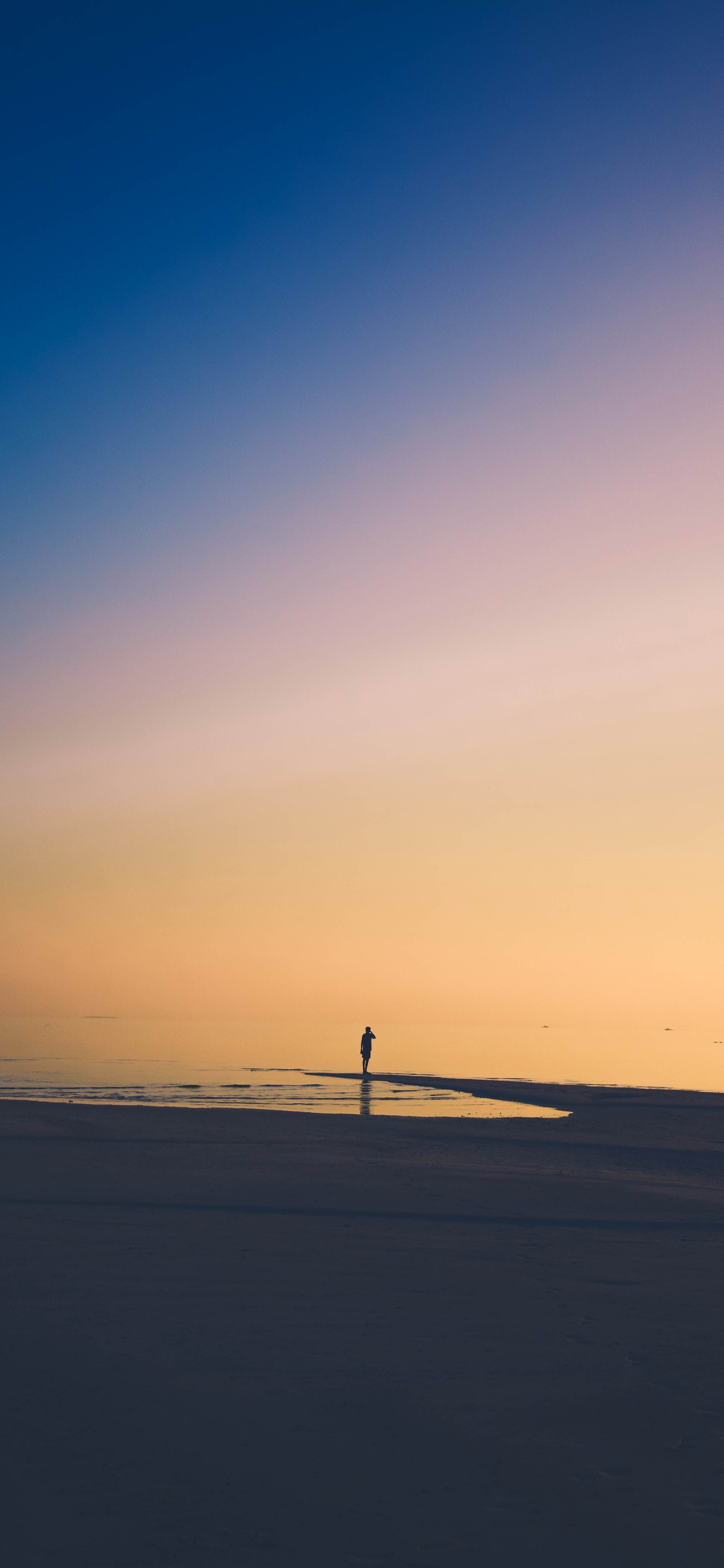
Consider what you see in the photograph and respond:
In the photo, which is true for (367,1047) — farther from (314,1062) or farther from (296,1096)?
(314,1062)

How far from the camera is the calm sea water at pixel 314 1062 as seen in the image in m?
33.7

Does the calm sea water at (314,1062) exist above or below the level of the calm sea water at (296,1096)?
above

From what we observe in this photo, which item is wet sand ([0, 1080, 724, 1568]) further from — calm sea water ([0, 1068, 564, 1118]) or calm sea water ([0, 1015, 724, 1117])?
calm sea water ([0, 1015, 724, 1117])

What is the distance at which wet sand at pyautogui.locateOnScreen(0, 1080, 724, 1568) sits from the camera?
20.1 feet

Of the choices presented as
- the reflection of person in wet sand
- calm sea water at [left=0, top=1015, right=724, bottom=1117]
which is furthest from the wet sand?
the reflection of person in wet sand

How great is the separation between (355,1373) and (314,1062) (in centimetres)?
4433

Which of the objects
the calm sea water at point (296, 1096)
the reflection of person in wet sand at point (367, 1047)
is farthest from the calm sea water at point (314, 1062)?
the reflection of person in wet sand at point (367, 1047)

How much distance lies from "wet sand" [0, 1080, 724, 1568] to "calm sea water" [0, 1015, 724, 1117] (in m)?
15.5

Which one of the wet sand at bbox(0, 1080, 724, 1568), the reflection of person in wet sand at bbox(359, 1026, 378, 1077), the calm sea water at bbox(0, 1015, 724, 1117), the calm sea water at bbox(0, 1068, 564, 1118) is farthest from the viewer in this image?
the reflection of person in wet sand at bbox(359, 1026, 378, 1077)

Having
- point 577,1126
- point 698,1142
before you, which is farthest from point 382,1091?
point 698,1142

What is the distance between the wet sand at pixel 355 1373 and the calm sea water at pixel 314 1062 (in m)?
15.5

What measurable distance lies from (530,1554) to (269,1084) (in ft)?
109

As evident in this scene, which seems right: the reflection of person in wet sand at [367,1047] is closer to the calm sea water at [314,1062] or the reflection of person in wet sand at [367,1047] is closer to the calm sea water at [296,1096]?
the calm sea water at [314,1062]

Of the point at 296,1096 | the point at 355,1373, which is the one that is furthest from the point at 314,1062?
the point at 355,1373
